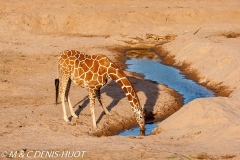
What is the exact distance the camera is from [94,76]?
16.7 metres

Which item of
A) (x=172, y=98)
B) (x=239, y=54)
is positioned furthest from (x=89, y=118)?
(x=239, y=54)

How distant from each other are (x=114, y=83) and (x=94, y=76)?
20.2 feet

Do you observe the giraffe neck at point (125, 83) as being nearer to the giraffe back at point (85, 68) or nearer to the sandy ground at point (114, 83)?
the giraffe back at point (85, 68)

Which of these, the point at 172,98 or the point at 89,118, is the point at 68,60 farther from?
the point at 172,98

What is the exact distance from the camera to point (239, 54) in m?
26.2

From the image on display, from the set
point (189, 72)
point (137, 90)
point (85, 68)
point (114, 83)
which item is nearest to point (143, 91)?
point (137, 90)

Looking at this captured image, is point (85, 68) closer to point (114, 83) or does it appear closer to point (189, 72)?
point (114, 83)

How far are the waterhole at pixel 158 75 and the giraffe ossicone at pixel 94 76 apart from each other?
3.45 feet

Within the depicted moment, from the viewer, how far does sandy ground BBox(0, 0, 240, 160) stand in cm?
1373

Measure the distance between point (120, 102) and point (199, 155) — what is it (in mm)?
7743

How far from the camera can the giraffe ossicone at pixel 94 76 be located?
16.5m

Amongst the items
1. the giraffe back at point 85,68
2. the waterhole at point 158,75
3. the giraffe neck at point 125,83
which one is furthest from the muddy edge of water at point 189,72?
the giraffe back at point 85,68

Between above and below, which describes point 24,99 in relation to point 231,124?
below

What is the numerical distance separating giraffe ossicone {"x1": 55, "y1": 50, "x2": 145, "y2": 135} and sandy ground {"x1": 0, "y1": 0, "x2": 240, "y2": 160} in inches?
32.9
